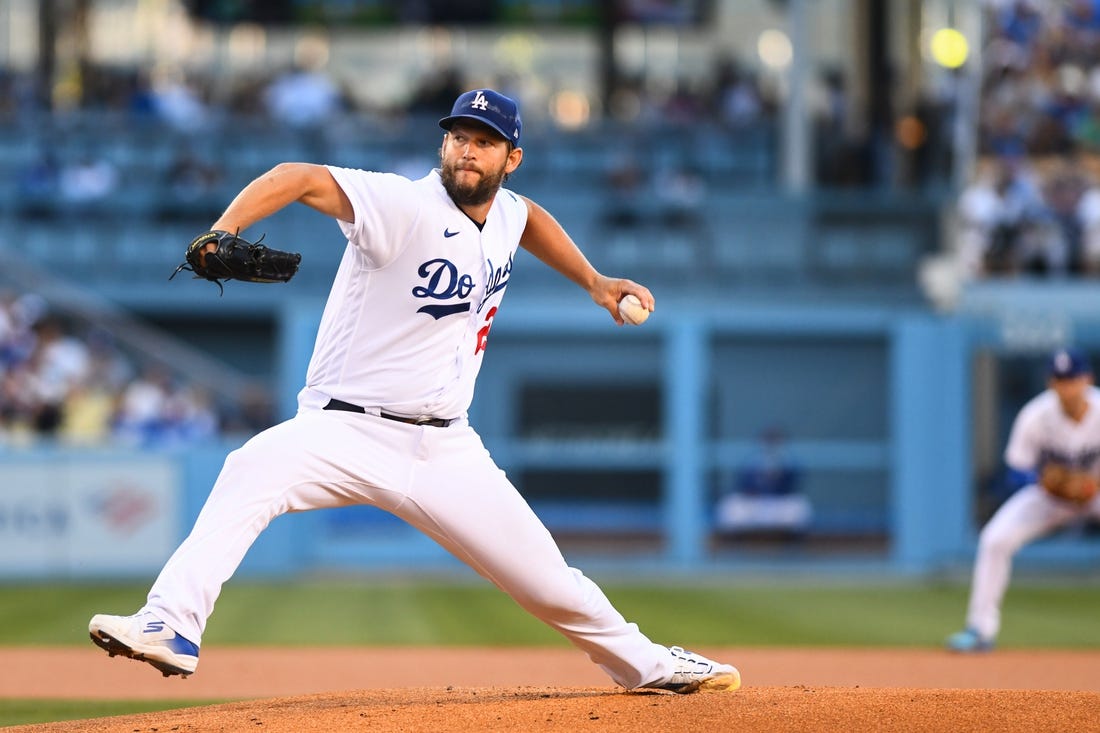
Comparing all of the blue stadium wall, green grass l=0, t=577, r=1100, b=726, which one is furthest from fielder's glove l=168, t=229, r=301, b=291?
the blue stadium wall

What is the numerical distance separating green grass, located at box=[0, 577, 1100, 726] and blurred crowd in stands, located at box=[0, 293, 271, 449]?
2176 mm

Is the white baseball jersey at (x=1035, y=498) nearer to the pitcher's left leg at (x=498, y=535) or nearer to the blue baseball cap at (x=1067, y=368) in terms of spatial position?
the blue baseball cap at (x=1067, y=368)

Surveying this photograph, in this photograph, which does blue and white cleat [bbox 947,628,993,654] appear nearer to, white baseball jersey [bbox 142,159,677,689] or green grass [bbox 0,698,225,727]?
green grass [bbox 0,698,225,727]

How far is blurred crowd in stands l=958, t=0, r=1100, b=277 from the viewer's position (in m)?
17.0

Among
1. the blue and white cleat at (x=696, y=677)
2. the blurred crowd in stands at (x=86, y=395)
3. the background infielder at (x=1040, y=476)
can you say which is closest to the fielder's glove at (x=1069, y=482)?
the background infielder at (x=1040, y=476)

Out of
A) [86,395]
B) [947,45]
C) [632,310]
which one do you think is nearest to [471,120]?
[632,310]

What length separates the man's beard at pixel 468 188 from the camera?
16.4 feet

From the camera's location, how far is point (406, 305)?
4938 millimetres

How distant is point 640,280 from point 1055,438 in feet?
27.3

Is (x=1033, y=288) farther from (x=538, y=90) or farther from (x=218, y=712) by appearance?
(x=218, y=712)

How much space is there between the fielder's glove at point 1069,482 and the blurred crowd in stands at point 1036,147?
823cm

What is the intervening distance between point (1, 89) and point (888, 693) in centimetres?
1813

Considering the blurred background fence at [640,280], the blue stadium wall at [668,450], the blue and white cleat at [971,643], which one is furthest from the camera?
the blurred background fence at [640,280]

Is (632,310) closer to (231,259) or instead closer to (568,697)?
(568,697)
